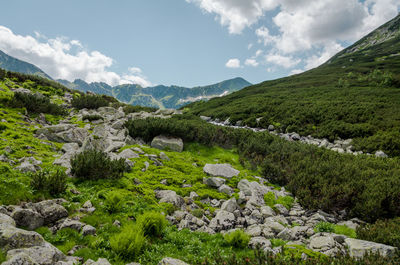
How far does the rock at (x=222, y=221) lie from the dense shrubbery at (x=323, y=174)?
322 cm

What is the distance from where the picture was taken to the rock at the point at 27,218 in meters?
3.67

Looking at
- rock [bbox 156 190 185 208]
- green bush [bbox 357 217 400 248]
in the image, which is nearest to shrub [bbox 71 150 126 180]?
rock [bbox 156 190 185 208]

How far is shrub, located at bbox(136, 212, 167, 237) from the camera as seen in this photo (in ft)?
14.4

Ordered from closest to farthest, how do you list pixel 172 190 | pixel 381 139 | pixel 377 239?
pixel 377 239 < pixel 172 190 < pixel 381 139

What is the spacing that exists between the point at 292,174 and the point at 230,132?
6998 millimetres

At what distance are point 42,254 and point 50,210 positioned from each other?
4.65ft

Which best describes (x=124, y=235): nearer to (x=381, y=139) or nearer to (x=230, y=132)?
(x=230, y=132)

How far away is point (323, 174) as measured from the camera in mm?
8438

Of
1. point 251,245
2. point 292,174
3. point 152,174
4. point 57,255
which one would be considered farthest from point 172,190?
point 292,174

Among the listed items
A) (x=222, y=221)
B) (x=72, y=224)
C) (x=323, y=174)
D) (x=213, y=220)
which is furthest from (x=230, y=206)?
(x=323, y=174)

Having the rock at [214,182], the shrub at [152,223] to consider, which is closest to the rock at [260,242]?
the shrub at [152,223]

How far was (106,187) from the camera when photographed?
603cm

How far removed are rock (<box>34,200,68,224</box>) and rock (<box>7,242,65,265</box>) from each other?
109 centimetres

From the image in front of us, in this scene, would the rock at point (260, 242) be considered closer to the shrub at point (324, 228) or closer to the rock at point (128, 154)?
the shrub at point (324, 228)
